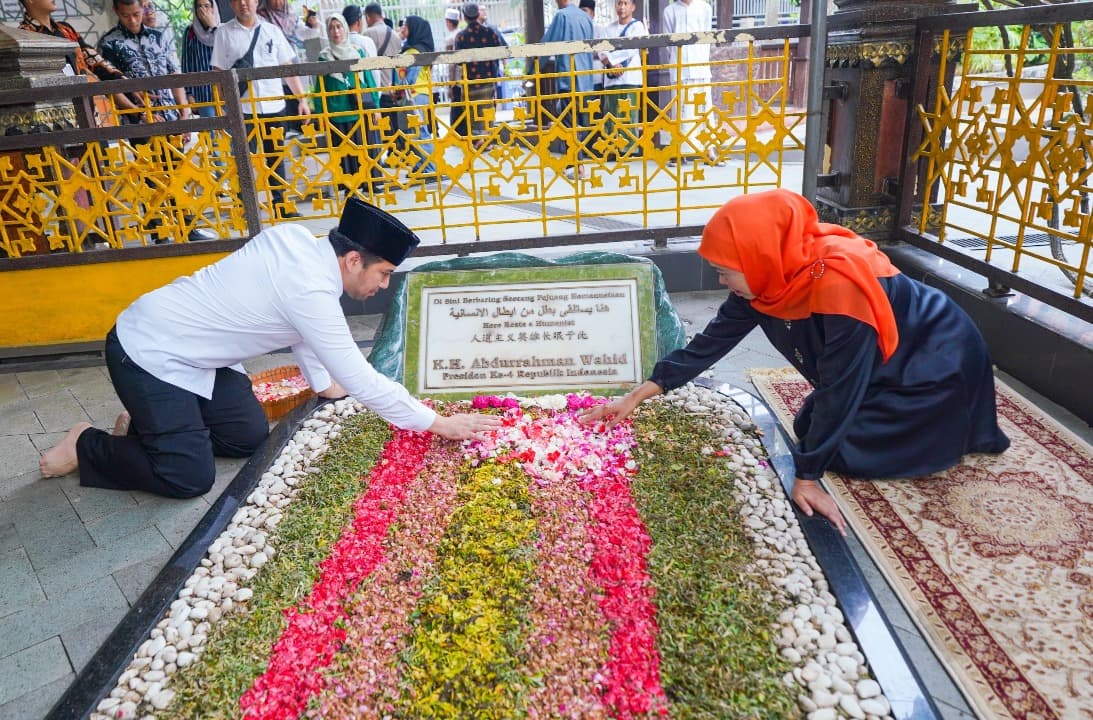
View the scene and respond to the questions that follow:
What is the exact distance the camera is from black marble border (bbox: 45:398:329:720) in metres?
1.90

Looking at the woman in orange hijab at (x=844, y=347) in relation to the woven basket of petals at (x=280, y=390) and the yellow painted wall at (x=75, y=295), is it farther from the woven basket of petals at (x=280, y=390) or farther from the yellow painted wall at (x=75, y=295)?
the yellow painted wall at (x=75, y=295)

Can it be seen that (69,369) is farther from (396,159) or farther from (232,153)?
(396,159)

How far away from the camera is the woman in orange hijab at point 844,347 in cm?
228

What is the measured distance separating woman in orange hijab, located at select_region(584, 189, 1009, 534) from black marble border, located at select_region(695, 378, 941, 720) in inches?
4.0

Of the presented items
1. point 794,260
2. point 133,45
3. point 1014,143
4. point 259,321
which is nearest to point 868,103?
point 1014,143

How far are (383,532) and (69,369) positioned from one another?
9.36 ft

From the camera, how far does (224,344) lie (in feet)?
9.43

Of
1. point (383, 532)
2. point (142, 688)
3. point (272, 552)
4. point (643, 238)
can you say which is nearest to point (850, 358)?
point (383, 532)

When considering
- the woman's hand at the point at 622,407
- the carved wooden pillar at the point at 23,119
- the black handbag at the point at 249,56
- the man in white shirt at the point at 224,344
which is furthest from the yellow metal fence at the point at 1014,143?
the black handbag at the point at 249,56

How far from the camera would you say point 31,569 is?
2.54m

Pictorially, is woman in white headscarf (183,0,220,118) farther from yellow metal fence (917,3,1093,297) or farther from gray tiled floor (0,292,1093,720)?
yellow metal fence (917,3,1093,297)

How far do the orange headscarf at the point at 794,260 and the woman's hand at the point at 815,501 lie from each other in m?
0.48

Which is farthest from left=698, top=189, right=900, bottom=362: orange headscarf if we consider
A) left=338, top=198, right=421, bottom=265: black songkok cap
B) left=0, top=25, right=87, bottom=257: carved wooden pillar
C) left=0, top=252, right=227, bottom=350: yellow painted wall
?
left=0, top=25, right=87, bottom=257: carved wooden pillar

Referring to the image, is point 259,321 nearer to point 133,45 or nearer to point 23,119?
point 23,119
